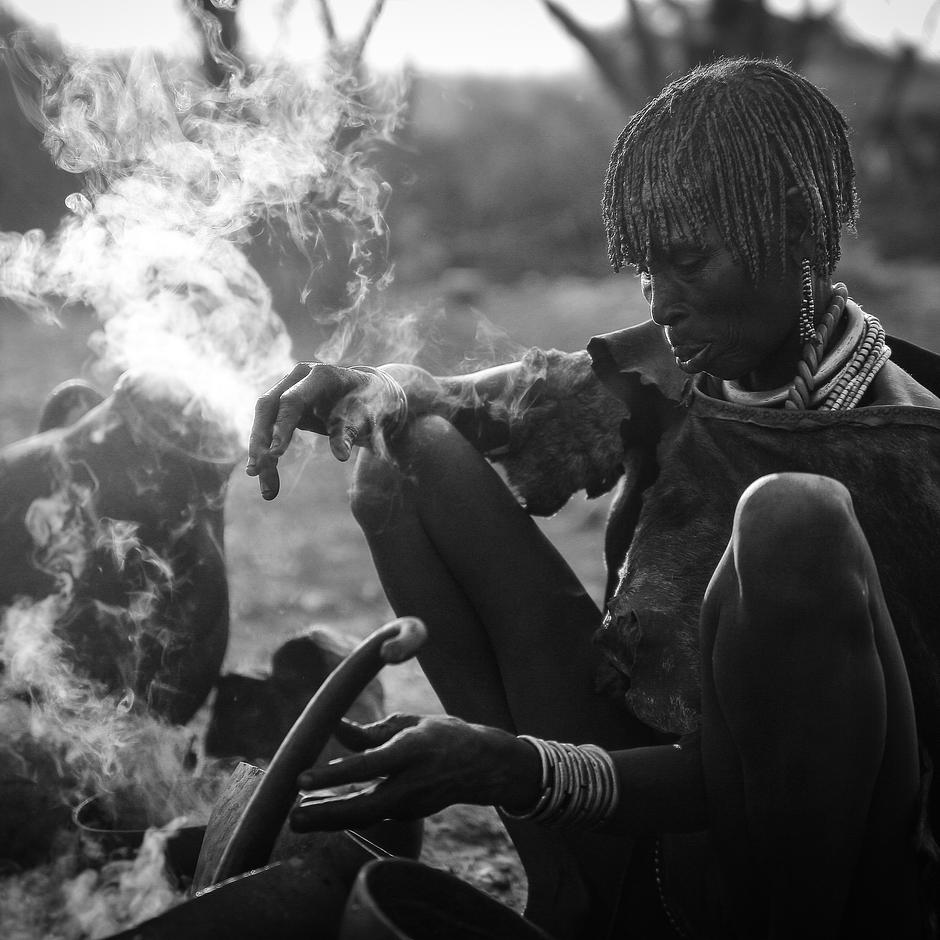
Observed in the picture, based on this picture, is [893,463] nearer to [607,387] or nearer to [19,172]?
[607,387]

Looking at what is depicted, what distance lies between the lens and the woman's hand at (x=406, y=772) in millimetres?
1478

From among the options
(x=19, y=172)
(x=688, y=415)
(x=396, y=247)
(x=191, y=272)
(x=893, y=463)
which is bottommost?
(x=893, y=463)

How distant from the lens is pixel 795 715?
5.02 feet

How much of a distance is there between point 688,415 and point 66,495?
1.59m

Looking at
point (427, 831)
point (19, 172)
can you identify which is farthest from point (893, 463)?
point (19, 172)

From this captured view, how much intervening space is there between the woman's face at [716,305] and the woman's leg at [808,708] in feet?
1.89

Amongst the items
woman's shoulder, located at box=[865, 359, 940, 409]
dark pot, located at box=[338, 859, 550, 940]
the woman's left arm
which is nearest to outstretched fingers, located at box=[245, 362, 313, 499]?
the woman's left arm

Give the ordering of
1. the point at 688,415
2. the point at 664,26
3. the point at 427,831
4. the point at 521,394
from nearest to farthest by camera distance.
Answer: the point at 688,415
the point at 521,394
the point at 427,831
the point at 664,26

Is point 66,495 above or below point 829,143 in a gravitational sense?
below

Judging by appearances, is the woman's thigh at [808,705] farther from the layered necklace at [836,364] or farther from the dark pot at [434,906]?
the layered necklace at [836,364]

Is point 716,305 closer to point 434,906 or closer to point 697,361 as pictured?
point 697,361

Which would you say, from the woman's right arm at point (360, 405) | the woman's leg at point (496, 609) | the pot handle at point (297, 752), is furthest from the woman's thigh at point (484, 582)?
the pot handle at point (297, 752)

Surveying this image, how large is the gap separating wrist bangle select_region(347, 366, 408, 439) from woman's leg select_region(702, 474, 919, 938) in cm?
86

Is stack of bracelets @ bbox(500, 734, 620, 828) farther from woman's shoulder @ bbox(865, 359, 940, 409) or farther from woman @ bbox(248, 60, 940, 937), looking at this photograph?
woman's shoulder @ bbox(865, 359, 940, 409)
